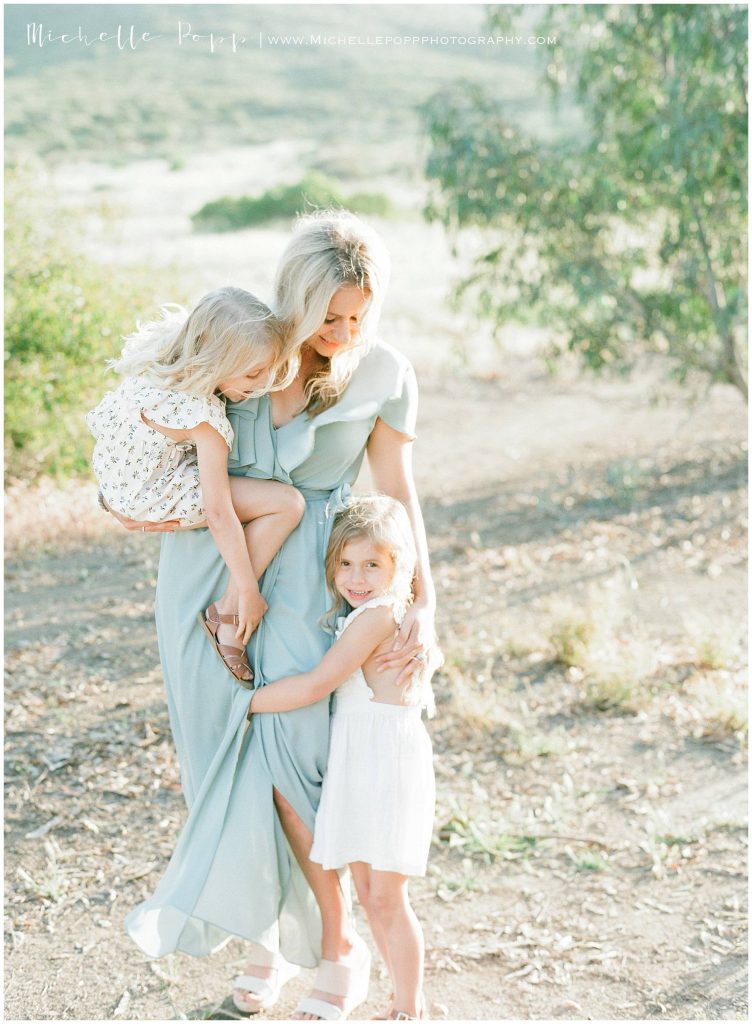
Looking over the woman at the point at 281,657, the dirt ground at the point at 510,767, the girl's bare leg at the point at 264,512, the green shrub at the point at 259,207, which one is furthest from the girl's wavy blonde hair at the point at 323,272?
the green shrub at the point at 259,207

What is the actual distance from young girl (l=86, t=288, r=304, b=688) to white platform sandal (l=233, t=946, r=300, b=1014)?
2.67ft

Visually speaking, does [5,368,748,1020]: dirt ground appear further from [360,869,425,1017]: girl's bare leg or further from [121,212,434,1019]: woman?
[121,212,434,1019]: woman

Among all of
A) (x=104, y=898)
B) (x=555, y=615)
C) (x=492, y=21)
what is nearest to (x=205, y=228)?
(x=492, y=21)

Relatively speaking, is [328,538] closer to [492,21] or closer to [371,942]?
[371,942]

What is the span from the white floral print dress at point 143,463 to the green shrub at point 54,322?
4.43 metres

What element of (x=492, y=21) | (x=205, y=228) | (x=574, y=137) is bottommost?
(x=205, y=228)

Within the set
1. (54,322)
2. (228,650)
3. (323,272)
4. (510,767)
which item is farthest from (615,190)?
(228,650)

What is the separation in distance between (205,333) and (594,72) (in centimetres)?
590

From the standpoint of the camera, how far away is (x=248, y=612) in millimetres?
2479

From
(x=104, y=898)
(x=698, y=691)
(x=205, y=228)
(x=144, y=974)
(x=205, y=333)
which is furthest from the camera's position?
(x=205, y=228)

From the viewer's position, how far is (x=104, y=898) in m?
3.41

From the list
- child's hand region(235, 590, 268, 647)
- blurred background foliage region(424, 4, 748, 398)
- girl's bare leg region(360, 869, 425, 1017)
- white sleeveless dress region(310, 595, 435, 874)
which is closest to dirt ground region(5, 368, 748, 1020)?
girl's bare leg region(360, 869, 425, 1017)

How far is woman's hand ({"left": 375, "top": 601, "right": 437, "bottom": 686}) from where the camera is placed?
98.8 inches

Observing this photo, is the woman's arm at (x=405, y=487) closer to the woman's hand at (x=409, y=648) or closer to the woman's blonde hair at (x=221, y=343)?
the woman's hand at (x=409, y=648)
